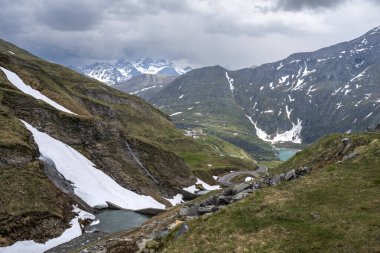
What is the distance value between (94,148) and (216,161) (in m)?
104

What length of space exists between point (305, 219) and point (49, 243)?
37952mm

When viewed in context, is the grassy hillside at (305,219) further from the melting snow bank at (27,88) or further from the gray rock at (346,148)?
the melting snow bank at (27,88)

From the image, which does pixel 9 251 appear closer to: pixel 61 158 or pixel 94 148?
pixel 61 158

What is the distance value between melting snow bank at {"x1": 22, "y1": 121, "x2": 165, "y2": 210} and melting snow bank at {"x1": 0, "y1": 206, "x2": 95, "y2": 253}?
1196 centimetres

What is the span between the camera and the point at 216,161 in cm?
19650

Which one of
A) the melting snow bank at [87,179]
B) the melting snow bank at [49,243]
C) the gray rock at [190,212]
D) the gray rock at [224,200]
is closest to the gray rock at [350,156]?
the gray rock at [224,200]

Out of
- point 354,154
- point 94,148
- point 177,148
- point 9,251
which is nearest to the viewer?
point 354,154

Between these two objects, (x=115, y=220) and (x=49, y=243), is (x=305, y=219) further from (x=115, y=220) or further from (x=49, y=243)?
(x=115, y=220)

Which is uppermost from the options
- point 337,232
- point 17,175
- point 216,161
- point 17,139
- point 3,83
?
point 3,83

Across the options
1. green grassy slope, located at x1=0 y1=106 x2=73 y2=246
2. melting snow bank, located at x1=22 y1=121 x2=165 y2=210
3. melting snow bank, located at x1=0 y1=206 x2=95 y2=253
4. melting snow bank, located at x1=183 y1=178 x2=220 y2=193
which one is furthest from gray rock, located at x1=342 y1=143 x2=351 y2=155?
melting snow bank, located at x1=183 y1=178 x2=220 y2=193

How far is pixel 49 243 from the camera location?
54.4 m

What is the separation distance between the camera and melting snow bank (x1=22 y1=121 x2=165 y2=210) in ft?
258

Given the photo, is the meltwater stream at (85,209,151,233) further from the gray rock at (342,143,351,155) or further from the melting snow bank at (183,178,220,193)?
the melting snow bank at (183,178,220,193)

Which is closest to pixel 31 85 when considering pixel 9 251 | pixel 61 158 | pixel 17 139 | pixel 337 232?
pixel 61 158
